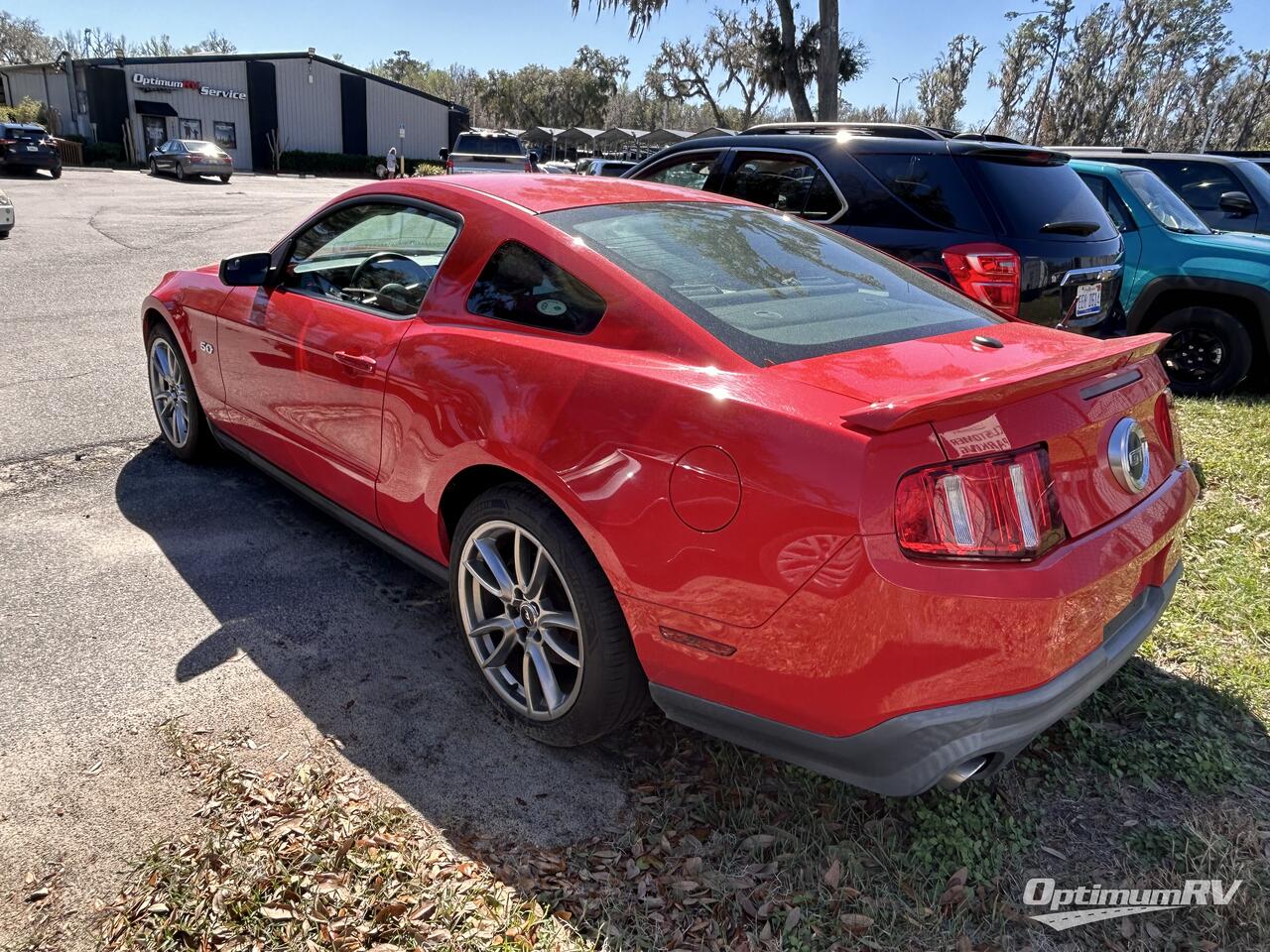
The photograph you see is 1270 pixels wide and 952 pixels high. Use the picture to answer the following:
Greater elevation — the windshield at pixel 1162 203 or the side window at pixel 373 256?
the windshield at pixel 1162 203

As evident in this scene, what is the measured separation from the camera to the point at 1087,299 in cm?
500

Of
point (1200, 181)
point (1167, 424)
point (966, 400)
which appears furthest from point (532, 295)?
point (1200, 181)

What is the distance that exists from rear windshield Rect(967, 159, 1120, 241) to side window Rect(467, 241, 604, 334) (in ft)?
9.86

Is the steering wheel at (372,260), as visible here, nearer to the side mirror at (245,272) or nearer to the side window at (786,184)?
the side mirror at (245,272)

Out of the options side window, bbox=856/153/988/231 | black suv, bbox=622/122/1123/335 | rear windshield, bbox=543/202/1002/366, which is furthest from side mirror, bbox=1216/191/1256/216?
rear windshield, bbox=543/202/1002/366

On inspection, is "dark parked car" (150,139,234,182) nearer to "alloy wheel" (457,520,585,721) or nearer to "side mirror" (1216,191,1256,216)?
"side mirror" (1216,191,1256,216)

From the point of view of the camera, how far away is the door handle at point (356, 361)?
307 centimetres

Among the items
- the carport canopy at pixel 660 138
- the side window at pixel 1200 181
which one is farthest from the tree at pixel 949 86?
the side window at pixel 1200 181

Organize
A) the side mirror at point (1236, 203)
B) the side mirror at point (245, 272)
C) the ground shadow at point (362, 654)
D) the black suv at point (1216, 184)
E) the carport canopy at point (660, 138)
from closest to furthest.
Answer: the ground shadow at point (362, 654)
the side mirror at point (245, 272)
the side mirror at point (1236, 203)
the black suv at point (1216, 184)
the carport canopy at point (660, 138)

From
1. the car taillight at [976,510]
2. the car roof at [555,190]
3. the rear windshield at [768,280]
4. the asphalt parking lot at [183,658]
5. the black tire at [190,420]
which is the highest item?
the car roof at [555,190]

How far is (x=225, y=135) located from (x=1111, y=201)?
4718 centimetres

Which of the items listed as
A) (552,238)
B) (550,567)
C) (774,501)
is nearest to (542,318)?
(552,238)

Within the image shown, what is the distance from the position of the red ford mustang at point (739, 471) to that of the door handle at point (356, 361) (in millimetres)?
15

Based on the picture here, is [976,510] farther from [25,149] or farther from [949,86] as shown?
[949,86]
